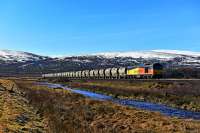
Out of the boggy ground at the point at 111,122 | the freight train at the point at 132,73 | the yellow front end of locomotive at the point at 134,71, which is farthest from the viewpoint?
the yellow front end of locomotive at the point at 134,71

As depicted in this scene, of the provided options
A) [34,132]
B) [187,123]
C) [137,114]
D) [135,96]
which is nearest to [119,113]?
[137,114]

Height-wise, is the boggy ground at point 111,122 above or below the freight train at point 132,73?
below

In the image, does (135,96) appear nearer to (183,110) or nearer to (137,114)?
(183,110)

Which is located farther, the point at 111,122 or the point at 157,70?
the point at 157,70

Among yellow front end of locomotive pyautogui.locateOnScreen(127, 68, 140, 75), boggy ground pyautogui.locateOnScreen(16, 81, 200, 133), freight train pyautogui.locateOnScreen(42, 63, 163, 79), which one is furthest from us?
yellow front end of locomotive pyautogui.locateOnScreen(127, 68, 140, 75)

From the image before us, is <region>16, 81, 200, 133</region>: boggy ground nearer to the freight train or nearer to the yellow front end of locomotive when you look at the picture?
the freight train

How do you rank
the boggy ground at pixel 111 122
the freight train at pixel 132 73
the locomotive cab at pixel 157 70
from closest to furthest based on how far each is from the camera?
the boggy ground at pixel 111 122
the locomotive cab at pixel 157 70
the freight train at pixel 132 73

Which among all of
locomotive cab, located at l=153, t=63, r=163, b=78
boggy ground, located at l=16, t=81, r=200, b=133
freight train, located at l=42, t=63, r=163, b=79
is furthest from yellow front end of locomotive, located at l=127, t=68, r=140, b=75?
boggy ground, located at l=16, t=81, r=200, b=133

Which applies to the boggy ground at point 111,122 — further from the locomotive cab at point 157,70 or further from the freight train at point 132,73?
the freight train at point 132,73

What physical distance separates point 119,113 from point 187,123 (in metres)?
6.93

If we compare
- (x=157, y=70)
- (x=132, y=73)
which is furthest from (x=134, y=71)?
(x=157, y=70)

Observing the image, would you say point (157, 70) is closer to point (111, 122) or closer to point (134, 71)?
point (134, 71)

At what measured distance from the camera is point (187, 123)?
25328mm

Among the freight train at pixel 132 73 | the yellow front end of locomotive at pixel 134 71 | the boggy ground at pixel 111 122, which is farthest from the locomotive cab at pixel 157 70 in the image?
the boggy ground at pixel 111 122
